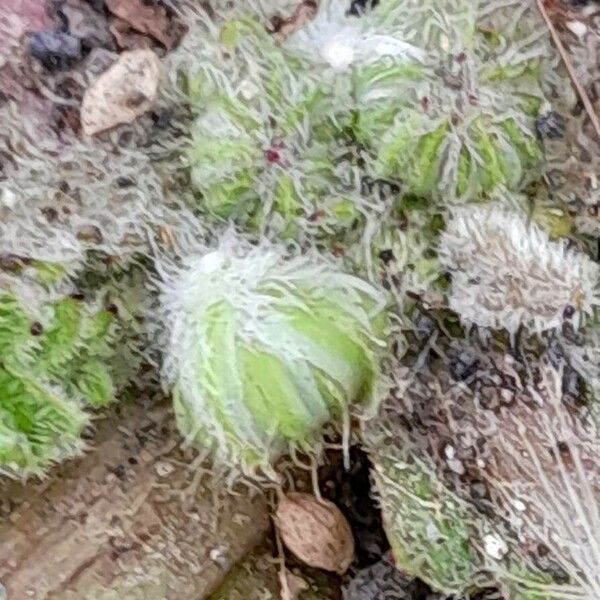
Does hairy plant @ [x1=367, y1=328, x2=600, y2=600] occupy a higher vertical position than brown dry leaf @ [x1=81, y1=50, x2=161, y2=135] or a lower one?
lower

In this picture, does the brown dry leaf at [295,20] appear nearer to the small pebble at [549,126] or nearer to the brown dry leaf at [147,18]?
the brown dry leaf at [147,18]

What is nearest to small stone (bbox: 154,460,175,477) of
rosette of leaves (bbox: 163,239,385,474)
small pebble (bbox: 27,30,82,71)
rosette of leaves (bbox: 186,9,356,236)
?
rosette of leaves (bbox: 163,239,385,474)

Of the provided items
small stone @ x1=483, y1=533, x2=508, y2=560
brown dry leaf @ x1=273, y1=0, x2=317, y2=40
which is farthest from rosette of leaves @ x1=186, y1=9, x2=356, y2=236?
small stone @ x1=483, y1=533, x2=508, y2=560

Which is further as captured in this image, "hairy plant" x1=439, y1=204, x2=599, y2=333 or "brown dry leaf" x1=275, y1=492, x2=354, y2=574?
"brown dry leaf" x1=275, y1=492, x2=354, y2=574

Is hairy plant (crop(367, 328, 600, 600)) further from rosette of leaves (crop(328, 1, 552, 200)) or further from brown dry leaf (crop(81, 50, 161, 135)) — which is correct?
brown dry leaf (crop(81, 50, 161, 135))

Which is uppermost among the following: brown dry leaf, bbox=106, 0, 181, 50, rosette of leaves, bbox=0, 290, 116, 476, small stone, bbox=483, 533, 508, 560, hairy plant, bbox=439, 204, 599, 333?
brown dry leaf, bbox=106, 0, 181, 50

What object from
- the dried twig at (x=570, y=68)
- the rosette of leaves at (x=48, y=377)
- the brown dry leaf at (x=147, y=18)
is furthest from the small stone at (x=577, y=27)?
the rosette of leaves at (x=48, y=377)
